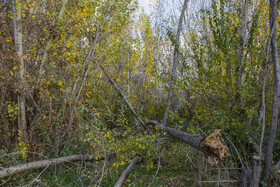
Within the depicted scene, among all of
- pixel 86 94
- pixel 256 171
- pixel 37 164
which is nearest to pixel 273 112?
pixel 256 171

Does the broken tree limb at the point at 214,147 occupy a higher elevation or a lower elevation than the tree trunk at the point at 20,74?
lower

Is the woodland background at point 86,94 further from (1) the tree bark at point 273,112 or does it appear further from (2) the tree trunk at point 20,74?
(1) the tree bark at point 273,112

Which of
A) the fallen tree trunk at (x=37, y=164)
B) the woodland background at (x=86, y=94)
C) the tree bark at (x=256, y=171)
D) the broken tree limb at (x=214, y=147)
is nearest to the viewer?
the broken tree limb at (x=214, y=147)

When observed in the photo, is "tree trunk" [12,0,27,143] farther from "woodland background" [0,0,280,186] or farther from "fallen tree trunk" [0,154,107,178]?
"fallen tree trunk" [0,154,107,178]

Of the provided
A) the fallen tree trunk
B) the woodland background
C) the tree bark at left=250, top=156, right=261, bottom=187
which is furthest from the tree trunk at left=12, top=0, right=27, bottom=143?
the tree bark at left=250, top=156, right=261, bottom=187

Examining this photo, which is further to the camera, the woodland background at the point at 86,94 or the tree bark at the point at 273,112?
the woodland background at the point at 86,94

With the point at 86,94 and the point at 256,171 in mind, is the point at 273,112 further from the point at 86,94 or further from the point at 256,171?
the point at 86,94

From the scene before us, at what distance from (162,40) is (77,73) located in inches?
332

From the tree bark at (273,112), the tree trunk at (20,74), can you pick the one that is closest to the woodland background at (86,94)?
the tree trunk at (20,74)

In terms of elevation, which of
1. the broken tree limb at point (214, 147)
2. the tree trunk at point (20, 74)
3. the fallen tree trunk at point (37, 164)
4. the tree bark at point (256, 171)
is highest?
the tree trunk at point (20, 74)

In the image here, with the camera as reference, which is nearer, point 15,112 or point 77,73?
point 15,112

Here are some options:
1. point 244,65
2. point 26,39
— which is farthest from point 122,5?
point 244,65

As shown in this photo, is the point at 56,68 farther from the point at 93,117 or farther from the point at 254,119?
the point at 254,119

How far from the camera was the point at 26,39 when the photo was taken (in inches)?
166
